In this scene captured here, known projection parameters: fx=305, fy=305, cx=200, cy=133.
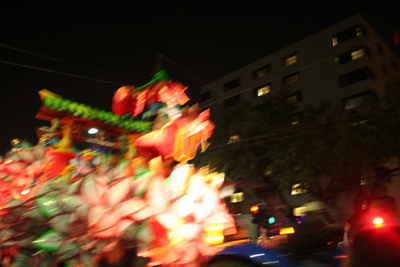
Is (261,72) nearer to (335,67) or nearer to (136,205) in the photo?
(335,67)

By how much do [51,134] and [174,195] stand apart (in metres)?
1.77

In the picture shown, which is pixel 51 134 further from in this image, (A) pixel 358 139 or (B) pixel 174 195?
(A) pixel 358 139

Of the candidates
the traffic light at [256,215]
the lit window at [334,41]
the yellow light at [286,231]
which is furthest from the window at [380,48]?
the yellow light at [286,231]

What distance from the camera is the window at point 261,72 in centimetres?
3070

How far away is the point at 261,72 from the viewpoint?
3128 cm

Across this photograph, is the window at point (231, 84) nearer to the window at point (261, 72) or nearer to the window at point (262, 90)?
the window at point (261, 72)

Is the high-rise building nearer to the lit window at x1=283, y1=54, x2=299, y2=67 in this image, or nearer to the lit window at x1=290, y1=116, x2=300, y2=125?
the lit window at x1=283, y1=54, x2=299, y2=67

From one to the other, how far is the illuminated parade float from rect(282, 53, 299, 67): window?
28623 millimetres

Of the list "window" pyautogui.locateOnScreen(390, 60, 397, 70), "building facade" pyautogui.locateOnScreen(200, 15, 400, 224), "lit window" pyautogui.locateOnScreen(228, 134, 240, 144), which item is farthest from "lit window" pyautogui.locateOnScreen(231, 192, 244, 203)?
"window" pyautogui.locateOnScreen(390, 60, 397, 70)

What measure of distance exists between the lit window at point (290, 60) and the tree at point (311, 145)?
1027cm

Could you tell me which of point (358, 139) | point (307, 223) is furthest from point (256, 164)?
point (307, 223)

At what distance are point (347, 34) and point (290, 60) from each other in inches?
212

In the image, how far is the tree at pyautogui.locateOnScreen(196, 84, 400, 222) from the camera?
13680mm

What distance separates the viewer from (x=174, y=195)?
4.94 feet
